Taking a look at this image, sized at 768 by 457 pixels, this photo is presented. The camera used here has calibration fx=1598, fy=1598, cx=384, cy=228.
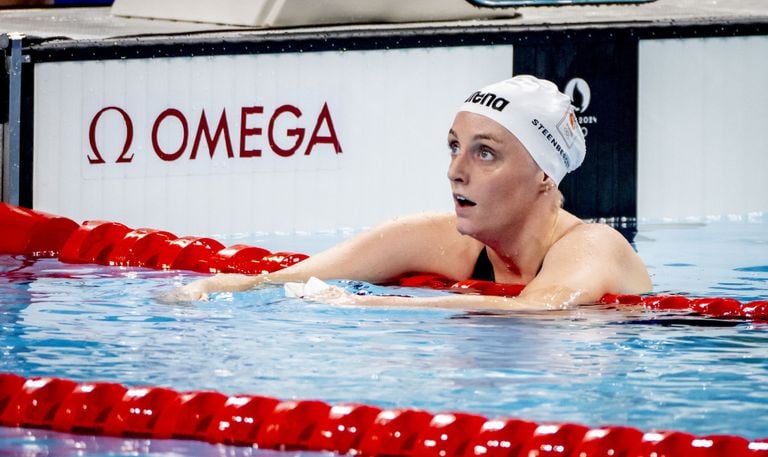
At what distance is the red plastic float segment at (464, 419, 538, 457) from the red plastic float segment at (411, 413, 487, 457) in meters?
0.02

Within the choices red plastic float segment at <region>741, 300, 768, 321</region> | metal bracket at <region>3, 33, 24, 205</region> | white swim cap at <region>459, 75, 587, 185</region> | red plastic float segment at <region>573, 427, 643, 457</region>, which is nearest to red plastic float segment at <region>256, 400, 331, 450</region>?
red plastic float segment at <region>573, 427, 643, 457</region>

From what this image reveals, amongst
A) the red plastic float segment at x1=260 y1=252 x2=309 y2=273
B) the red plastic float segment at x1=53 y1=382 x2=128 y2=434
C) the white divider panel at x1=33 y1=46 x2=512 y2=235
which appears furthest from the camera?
the white divider panel at x1=33 y1=46 x2=512 y2=235

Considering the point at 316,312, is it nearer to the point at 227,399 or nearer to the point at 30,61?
the point at 227,399

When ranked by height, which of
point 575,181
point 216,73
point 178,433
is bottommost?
point 178,433

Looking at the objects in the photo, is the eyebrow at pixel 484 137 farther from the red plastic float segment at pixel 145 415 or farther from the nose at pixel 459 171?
the red plastic float segment at pixel 145 415

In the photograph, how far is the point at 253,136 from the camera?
7.12m

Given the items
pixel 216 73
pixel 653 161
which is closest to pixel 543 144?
pixel 216 73

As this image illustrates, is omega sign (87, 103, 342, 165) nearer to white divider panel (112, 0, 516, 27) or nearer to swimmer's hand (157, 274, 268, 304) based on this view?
white divider panel (112, 0, 516, 27)

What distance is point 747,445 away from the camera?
10.4ft

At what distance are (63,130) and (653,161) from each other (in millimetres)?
2855

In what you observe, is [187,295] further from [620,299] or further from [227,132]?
[227,132]

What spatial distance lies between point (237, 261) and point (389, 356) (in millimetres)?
1731

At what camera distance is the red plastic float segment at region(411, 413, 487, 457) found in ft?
10.8

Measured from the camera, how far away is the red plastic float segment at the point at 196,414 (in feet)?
11.4
